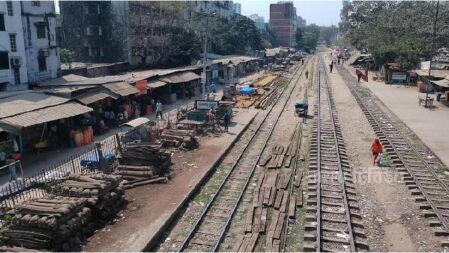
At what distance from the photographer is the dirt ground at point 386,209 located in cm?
1370

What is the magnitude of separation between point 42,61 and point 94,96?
11966mm

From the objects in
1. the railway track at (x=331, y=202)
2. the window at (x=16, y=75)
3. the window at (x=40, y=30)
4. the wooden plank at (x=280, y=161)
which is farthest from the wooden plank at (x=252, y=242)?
the window at (x=40, y=30)

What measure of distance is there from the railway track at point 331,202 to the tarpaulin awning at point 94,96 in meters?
13.3

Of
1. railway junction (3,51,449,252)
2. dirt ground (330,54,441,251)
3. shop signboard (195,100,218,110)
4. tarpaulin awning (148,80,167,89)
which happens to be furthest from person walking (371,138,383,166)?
tarpaulin awning (148,80,167,89)

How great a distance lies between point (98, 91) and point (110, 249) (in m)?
17.3

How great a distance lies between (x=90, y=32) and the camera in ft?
187

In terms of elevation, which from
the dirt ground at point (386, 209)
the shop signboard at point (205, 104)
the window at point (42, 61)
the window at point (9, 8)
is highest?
the window at point (9, 8)

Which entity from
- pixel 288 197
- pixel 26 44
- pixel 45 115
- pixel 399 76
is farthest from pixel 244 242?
pixel 399 76

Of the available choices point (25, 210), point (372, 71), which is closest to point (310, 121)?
point (25, 210)

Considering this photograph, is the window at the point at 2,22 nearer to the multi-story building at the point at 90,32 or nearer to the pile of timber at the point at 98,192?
the pile of timber at the point at 98,192

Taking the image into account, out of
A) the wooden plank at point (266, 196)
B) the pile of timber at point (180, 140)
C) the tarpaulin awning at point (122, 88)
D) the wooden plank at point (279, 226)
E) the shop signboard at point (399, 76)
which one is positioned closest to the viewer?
the wooden plank at point (279, 226)

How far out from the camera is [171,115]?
34.2 meters

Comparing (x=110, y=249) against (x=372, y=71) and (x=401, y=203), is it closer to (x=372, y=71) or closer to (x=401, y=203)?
(x=401, y=203)

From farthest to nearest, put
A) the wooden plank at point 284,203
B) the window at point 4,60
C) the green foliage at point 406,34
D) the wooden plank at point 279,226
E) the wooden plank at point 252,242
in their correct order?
the green foliage at point 406,34 → the window at point 4,60 → the wooden plank at point 284,203 → the wooden plank at point 279,226 → the wooden plank at point 252,242
